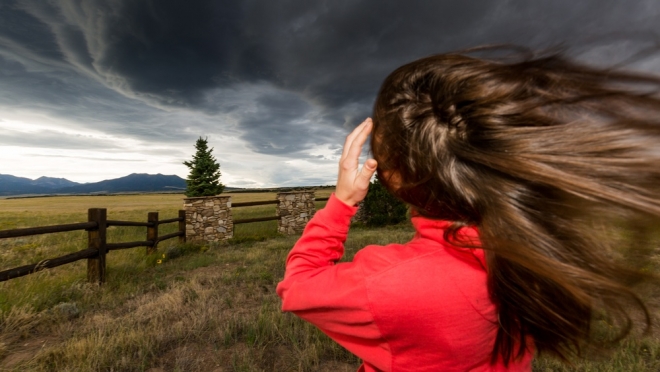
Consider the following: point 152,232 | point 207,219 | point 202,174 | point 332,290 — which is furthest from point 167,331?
→ point 202,174

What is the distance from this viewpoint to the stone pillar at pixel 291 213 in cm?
1510

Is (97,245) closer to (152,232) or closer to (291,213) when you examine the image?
(152,232)

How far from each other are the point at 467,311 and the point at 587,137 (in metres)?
0.46

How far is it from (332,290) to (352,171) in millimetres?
324

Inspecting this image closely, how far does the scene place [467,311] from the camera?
2.60 feet

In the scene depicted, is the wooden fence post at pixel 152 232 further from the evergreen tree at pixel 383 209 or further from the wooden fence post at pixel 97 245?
the evergreen tree at pixel 383 209

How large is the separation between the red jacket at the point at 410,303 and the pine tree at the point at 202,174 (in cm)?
2064

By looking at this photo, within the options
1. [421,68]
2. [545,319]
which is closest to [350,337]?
[545,319]

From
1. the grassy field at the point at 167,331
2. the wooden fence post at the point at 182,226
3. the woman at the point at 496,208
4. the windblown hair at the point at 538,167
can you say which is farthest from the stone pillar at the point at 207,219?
the windblown hair at the point at 538,167

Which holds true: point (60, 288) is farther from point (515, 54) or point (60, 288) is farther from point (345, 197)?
point (515, 54)

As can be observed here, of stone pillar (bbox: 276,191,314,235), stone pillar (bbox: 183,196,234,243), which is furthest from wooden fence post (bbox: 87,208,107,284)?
stone pillar (bbox: 276,191,314,235)

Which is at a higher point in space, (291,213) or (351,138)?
(351,138)

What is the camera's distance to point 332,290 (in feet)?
2.72

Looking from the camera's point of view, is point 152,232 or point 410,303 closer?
point 410,303
